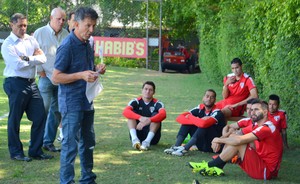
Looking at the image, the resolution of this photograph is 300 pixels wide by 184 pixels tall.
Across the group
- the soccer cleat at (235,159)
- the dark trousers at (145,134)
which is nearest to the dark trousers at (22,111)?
the dark trousers at (145,134)

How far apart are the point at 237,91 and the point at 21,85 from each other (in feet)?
14.5

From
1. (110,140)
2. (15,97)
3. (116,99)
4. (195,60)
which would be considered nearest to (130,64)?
(195,60)

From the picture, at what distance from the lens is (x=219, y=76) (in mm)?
25406

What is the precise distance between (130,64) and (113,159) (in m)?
27.1

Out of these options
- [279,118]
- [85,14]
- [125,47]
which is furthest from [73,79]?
[125,47]

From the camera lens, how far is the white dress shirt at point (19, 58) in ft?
29.1

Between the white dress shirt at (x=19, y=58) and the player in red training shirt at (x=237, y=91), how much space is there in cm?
385

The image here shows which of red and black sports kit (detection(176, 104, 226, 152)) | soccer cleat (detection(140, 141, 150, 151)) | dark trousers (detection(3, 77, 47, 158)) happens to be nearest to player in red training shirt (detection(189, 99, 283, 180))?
red and black sports kit (detection(176, 104, 226, 152))

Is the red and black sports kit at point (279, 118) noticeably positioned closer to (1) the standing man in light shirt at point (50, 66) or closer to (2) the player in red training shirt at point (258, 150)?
(2) the player in red training shirt at point (258, 150)

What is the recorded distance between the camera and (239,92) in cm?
1177

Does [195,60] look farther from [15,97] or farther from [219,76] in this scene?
[15,97]

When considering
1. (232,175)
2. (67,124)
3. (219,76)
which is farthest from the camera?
(219,76)

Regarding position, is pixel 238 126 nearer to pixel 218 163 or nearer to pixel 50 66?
pixel 218 163

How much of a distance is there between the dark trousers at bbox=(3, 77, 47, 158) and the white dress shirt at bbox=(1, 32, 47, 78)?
100 mm
